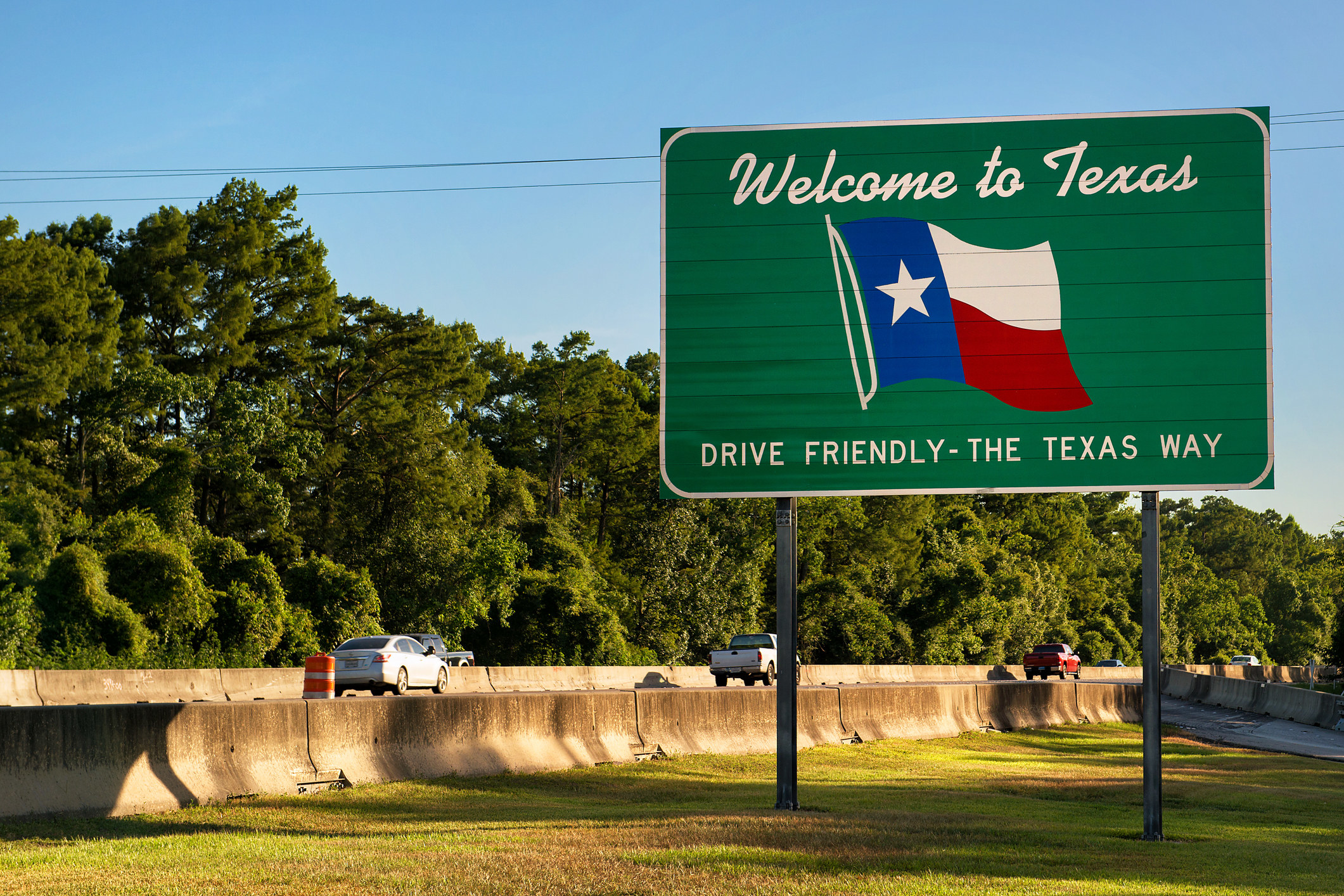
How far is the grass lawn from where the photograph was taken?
827 cm

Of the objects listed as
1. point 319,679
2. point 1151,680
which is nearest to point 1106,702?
point 1151,680

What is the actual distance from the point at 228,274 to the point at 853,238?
53.6m

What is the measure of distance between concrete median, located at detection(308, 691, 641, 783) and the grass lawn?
0.35 m

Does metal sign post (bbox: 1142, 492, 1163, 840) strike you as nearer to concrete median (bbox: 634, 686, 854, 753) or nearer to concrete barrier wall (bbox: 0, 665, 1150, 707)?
concrete median (bbox: 634, 686, 854, 753)

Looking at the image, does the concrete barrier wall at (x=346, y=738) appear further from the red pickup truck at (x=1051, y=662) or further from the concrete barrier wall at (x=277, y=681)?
the red pickup truck at (x=1051, y=662)

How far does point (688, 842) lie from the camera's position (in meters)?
10.1

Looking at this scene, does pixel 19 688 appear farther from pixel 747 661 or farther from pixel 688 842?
pixel 747 661

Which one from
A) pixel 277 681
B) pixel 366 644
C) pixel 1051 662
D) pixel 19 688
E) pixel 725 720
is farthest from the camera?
pixel 1051 662

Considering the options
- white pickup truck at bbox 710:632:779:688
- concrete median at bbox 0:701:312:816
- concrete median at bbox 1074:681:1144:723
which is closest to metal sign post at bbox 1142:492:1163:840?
concrete median at bbox 0:701:312:816

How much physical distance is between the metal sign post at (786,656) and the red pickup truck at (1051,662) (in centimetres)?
5077

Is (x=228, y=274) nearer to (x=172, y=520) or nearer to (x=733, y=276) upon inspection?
(x=172, y=520)

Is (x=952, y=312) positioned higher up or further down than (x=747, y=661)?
higher up

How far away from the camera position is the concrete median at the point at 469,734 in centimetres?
1310

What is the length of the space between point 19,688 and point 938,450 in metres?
19.1
